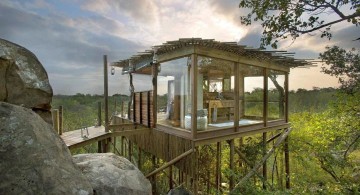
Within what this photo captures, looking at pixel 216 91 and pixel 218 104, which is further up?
pixel 216 91

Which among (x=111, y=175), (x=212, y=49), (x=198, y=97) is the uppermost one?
(x=212, y=49)

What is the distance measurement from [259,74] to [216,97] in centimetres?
219

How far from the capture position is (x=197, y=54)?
21.2 ft

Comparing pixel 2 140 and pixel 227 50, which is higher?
pixel 227 50

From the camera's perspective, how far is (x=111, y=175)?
146 inches

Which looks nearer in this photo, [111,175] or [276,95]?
[111,175]

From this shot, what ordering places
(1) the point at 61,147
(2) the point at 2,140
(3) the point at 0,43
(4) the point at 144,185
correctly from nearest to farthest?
(2) the point at 2,140 < (1) the point at 61,147 < (3) the point at 0,43 < (4) the point at 144,185

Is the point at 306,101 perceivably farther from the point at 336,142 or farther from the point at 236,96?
the point at 236,96

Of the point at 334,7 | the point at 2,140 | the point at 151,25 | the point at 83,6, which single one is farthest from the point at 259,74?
the point at 2,140

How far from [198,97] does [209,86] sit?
1.55 meters

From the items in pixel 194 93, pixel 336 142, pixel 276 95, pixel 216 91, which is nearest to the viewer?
pixel 194 93

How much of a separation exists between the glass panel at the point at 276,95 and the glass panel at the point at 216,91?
1852mm

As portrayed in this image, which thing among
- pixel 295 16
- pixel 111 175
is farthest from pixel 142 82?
pixel 295 16

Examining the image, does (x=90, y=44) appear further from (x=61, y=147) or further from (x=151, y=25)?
(x=61, y=147)
